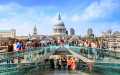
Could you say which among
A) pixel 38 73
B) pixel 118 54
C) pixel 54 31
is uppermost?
pixel 54 31

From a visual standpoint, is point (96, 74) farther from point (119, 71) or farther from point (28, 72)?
point (28, 72)

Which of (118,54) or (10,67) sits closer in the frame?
(10,67)

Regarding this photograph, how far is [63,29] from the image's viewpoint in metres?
186

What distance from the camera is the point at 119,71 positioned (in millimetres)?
10422

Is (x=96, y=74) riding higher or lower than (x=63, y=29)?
lower

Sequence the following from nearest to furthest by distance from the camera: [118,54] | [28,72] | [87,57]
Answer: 1. [28,72]
2. [118,54]
3. [87,57]

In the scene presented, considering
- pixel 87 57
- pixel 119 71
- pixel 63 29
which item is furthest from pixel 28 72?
pixel 63 29

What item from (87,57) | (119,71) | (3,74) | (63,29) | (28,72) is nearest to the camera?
(3,74)

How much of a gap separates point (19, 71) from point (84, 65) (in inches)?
200

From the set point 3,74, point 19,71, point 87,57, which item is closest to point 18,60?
point 19,71

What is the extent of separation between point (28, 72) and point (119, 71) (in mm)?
4463

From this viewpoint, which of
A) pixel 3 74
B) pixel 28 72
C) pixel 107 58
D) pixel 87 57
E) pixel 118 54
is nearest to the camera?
pixel 3 74

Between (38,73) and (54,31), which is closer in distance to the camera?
(38,73)

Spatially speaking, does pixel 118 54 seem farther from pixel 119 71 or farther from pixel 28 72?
pixel 28 72
